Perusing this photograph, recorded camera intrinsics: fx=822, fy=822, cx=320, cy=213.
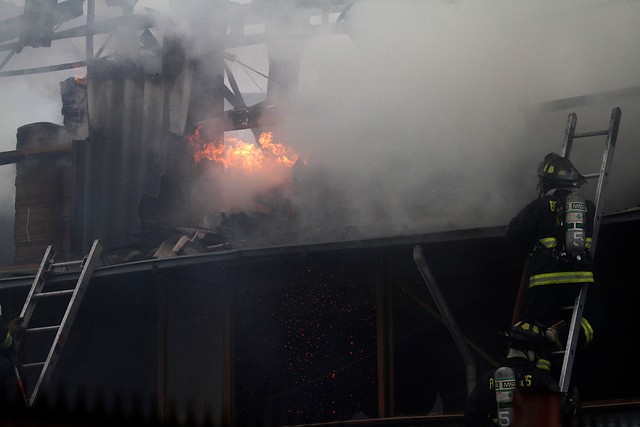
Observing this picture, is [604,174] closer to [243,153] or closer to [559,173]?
[559,173]

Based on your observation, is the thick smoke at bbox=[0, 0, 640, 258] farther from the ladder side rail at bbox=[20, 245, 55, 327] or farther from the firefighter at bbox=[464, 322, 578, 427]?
the ladder side rail at bbox=[20, 245, 55, 327]

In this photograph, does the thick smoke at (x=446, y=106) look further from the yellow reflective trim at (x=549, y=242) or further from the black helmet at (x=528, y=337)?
the black helmet at (x=528, y=337)

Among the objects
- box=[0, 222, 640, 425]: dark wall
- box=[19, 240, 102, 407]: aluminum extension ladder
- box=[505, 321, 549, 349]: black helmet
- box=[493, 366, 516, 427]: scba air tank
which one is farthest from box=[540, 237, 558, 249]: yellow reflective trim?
box=[19, 240, 102, 407]: aluminum extension ladder

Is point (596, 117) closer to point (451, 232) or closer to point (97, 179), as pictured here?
point (451, 232)

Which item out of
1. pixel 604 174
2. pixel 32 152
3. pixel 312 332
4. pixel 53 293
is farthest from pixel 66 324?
pixel 604 174

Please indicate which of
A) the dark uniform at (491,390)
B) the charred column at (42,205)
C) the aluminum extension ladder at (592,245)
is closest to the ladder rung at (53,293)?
the charred column at (42,205)

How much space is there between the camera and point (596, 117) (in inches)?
287

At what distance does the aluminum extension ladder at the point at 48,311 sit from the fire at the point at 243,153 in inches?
107

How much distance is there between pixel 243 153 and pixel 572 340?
22.0ft

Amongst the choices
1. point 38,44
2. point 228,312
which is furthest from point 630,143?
point 38,44

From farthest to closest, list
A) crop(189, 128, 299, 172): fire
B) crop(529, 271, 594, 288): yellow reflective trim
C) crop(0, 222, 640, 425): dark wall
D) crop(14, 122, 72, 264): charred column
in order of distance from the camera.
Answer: crop(14, 122, 72, 264): charred column
crop(189, 128, 299, 172): fire
crop(0, 222, 640, 425): dark wall
crop(529, 271, 594, 288): yellow reflective trim

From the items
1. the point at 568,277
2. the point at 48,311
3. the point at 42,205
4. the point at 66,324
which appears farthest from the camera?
the point at 42,205

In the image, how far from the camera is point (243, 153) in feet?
35.8

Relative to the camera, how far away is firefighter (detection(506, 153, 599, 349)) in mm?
5020
